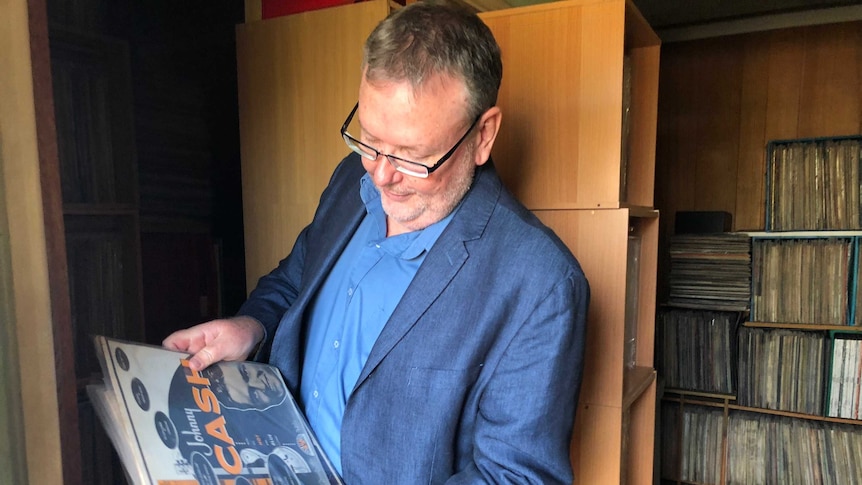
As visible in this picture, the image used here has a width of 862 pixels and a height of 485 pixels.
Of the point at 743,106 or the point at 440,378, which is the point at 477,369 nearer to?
the point at 440,378

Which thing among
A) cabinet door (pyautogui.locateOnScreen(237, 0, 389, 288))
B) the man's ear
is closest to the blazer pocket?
the man's ear

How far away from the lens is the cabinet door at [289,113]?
127cm

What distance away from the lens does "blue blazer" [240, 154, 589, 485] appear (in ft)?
2.43

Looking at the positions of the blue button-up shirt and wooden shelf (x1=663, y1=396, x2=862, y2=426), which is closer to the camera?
the blue button-up shirt

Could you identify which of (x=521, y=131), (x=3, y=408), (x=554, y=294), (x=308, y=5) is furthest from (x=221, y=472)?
(x=308, y=5)

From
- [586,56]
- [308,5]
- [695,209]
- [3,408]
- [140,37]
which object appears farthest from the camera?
[695,209]

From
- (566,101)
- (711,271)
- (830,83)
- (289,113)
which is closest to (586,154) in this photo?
(566,101)

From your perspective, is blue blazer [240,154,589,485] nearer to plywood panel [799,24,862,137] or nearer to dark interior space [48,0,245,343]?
dark interior space [48,0,245,343]

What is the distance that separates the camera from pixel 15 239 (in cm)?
47

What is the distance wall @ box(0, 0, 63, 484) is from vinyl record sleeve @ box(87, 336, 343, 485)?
0.09m

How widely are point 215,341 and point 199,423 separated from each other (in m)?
0.17

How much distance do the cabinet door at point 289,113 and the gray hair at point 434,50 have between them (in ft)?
1.65

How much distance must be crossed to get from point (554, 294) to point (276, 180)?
85 centimetres

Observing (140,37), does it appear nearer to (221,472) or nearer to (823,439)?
(221,472)
